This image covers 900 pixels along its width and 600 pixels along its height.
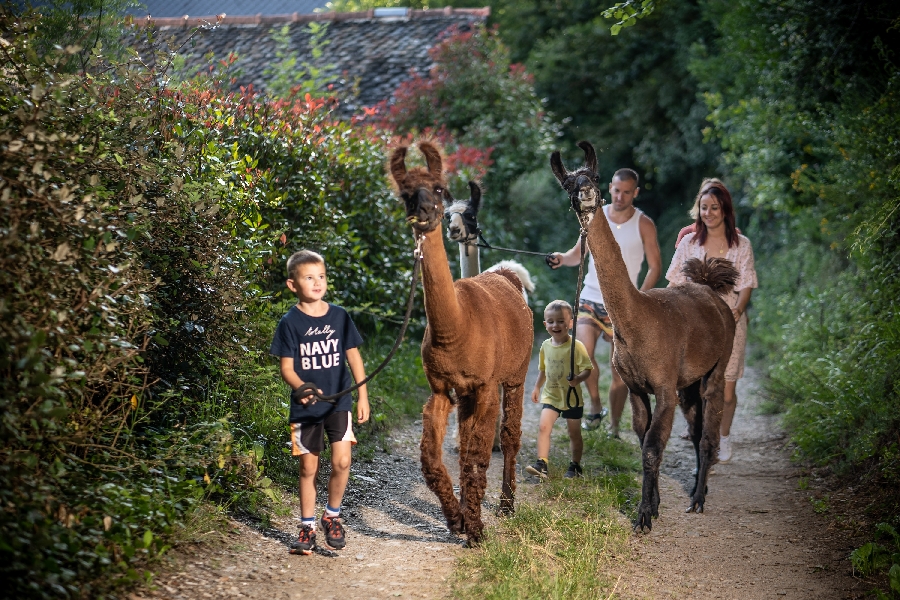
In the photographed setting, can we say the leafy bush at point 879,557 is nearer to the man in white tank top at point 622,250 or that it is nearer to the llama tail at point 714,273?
the llama tail at point 714,273

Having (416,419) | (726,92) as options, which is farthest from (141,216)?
(726,92)

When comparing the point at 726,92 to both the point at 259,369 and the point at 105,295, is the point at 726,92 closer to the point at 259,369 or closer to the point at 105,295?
the point at 259,369

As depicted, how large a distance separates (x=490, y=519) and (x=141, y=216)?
9.55 feet

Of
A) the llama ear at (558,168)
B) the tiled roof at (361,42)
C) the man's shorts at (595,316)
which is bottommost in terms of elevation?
the man's shorts at (595,316)

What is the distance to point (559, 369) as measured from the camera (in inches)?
279

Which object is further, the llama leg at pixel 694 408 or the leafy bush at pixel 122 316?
the llama leg at pixel 694 408

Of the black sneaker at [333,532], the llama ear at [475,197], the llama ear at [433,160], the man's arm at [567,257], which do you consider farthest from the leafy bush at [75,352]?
the man's arm at [567,257]

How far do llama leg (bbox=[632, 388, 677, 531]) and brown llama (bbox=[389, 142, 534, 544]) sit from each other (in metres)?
0.92

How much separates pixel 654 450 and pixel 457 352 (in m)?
1.72

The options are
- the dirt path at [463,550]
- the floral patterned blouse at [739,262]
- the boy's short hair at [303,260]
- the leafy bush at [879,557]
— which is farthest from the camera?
the floral patterned blouse at [739,262]

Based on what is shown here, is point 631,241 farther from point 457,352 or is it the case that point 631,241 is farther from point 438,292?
point 438,292

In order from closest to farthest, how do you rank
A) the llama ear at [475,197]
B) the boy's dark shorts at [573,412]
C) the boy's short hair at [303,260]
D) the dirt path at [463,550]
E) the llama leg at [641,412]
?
the dirt path at [463,550] < the boy's short hair at [303,260] < the llama leg at [641,412] < the llama ear at [475,197] < the boy's dark shorts at [573,412]

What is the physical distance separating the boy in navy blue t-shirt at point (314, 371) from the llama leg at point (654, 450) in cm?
209

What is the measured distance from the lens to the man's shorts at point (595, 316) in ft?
26.1
